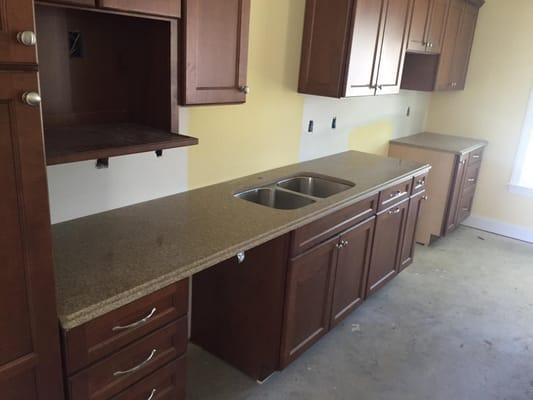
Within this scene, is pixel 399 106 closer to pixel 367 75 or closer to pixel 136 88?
pixel 367 75

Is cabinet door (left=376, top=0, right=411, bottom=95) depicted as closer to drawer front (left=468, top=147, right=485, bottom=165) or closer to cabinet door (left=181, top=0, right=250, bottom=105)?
cabinet door (left=181, top=0, right=250, bottom=105)

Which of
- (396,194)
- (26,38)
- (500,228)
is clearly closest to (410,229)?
(396,194)

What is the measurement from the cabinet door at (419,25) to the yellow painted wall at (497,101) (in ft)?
4.78

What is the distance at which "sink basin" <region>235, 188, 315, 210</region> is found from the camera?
2.53 metres

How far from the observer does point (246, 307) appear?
2.24 m

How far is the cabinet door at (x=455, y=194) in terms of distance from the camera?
4.01 metres

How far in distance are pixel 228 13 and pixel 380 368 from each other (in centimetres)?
200

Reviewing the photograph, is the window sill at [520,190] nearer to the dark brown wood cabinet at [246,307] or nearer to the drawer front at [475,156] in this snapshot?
the drawer front at [475,156]

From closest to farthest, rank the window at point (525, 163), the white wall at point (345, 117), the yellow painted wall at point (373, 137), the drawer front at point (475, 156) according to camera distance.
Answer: the white wall at point (345, 117) < the yellow painted wall at point (373, 137) < the drawer front at point (475, 156) < the window at point (525, 163)

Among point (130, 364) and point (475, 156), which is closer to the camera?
point (130, 364)

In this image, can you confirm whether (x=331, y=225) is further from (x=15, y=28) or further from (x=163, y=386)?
(x=15, y=28)

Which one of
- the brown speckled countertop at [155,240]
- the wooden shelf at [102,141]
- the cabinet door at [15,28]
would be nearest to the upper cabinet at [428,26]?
the brown speckled countertop at [155,240]

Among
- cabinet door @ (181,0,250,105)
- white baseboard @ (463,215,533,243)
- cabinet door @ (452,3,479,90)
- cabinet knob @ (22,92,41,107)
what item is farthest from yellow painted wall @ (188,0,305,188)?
white baseboard @ (463,215,533,243)

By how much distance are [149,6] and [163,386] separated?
4.39 ft
